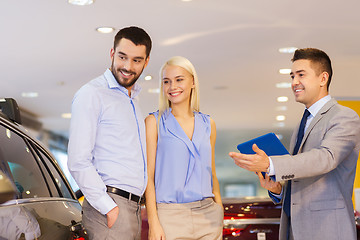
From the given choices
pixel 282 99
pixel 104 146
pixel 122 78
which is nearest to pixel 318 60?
pixel 122 78

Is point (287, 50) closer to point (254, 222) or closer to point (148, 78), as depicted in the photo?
point (148, 78)

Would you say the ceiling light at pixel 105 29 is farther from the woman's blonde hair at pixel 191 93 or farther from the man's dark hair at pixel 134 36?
the man's dark hair at pixel 134 36

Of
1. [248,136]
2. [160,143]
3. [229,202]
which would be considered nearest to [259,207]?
[229,202]

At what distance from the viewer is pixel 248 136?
57.0 feet

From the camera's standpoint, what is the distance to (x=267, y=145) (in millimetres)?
2893

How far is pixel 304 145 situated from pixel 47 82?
24.8ft

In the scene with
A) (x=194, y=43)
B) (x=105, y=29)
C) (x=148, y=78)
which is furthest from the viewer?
(x=148, y=78)

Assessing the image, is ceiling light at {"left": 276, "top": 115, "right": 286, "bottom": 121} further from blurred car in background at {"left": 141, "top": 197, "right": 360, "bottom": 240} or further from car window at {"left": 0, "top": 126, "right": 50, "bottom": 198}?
car window at {"left": 0, "top": 126, "right": 50, "bottom": 198}

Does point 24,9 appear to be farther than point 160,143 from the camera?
Yes

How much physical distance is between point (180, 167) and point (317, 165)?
700 mm

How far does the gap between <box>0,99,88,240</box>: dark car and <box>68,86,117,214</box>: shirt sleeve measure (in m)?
0.14

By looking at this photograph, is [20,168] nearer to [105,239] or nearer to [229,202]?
[105,239]

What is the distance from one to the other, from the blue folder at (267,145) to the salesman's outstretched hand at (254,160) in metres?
0.05

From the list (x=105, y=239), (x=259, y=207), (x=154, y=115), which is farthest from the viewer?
(x=259, y=207)
